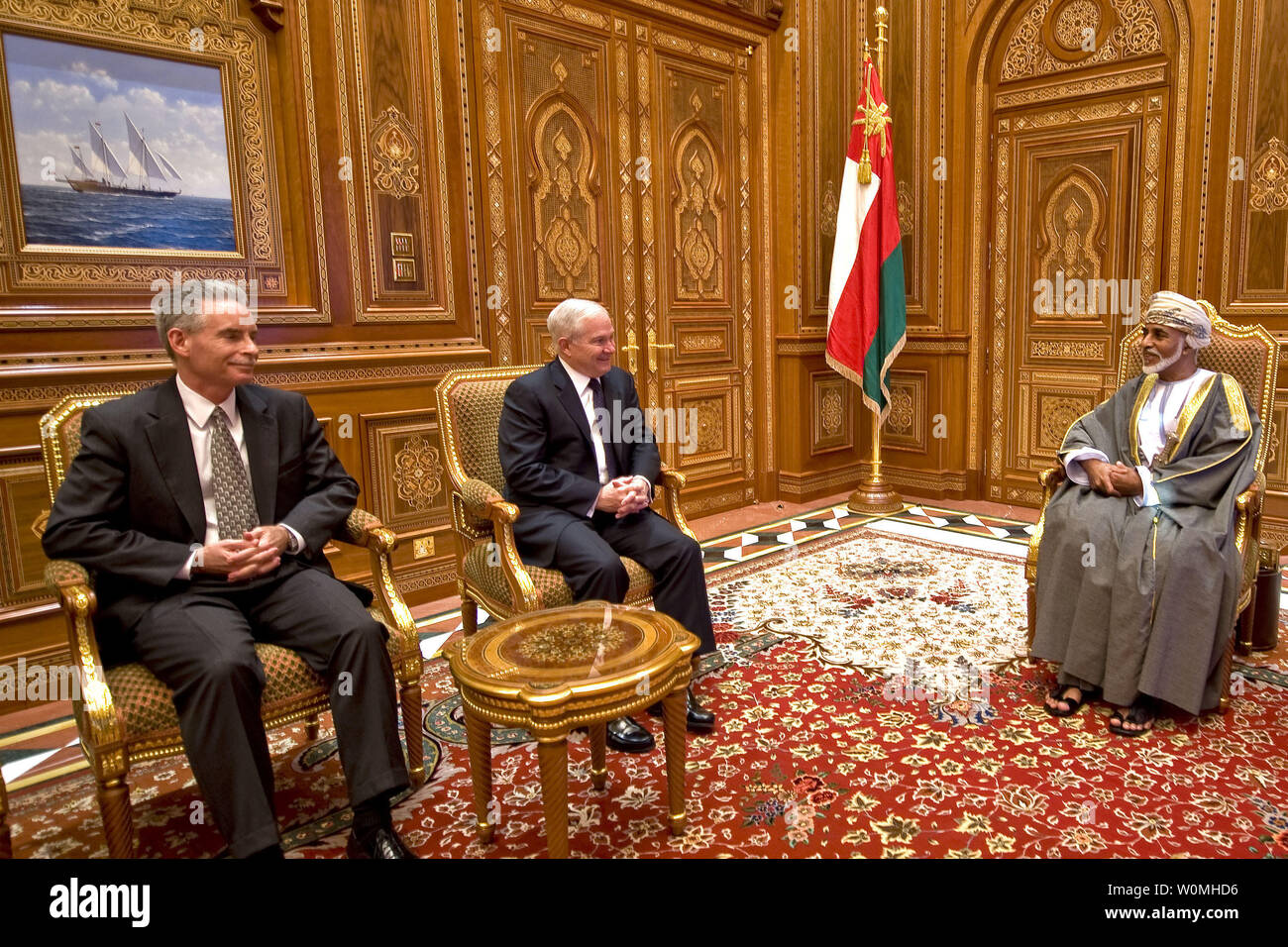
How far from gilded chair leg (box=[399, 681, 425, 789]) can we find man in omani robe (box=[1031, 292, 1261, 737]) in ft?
6.68

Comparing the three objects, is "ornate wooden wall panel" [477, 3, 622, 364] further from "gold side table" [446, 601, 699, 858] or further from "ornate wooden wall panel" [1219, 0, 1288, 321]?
"ornate wooden wall panel" [1219, 0, 1288, 321]

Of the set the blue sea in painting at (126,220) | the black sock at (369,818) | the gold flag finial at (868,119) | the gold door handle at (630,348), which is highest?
the gold flag finial at (868,119)

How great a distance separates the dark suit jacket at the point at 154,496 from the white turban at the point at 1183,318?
8.90 ft

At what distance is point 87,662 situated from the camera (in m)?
1.99

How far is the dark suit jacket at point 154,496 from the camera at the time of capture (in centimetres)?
213

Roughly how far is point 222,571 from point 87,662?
35 centimetres

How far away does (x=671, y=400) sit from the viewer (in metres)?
5.66

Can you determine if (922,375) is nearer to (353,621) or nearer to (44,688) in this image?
(353,621)

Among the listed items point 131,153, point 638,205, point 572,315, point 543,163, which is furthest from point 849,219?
point 131,153

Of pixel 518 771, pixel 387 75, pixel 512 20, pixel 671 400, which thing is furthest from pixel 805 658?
pixel 512 20

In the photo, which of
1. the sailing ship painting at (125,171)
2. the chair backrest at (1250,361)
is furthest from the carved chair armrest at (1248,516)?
the sailing ship painting at (125,171)

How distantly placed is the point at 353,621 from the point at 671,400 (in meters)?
3.66

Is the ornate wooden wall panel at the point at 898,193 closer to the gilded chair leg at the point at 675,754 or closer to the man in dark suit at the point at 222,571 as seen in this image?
the gilded chair leg at the point at 675,754

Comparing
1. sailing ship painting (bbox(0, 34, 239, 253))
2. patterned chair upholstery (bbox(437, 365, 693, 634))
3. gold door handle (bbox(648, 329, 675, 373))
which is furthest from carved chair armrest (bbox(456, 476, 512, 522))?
gold door handle (bbox(648, 329, 675, 373))
